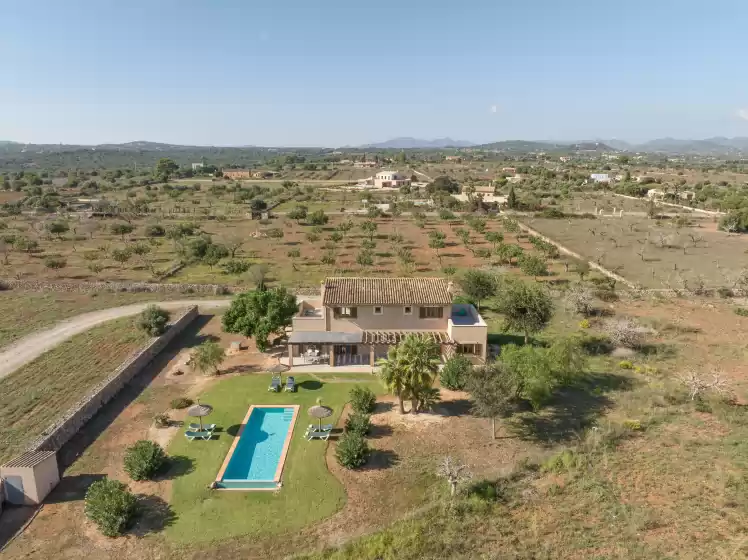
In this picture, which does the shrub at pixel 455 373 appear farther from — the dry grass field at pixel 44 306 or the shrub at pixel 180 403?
the dry grass field at pixel 44 306

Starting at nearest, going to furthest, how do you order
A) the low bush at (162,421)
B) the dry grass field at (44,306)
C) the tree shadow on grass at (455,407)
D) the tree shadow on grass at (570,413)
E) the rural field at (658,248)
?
the tree shadow on grass at (570,413), the low bush at (162,421), the tree shadow on grass at (455,407), the dry grass field at (44,306), the rural field at (658,248)

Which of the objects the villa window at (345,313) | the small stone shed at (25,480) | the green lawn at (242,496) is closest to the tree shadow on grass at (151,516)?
the green lawn at (242,496)

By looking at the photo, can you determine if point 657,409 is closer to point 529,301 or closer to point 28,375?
point 529,301

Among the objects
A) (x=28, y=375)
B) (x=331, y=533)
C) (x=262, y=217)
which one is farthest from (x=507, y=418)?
(x=262, y=217)

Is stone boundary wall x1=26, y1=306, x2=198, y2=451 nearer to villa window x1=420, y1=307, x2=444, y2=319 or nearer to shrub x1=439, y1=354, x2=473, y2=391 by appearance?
villa window x1=420, y1=307, x2=444, y2=319

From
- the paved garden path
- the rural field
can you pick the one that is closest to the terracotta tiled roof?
the paved garden path

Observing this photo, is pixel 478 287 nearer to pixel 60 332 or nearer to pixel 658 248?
pixel 60 332

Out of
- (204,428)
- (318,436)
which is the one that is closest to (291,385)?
(318,436)
